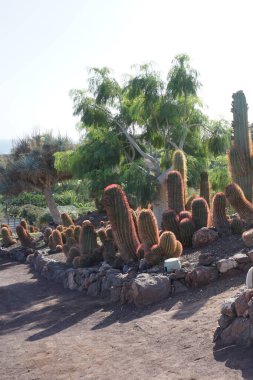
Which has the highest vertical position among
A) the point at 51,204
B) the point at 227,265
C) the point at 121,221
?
the point at 51,204

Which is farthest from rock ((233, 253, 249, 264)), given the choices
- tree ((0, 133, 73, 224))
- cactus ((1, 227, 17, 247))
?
tree ((0, 133, 73, 224))

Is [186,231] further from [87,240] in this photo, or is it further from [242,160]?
[87,240]

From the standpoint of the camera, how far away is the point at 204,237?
10.2m

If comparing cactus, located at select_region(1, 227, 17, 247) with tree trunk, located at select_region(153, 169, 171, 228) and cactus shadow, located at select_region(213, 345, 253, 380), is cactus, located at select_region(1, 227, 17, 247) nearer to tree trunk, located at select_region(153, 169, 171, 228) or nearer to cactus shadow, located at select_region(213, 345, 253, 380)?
tree trunk, located at select_region(153, 169, 171, 228)

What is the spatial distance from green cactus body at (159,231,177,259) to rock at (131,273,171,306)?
1.13 m

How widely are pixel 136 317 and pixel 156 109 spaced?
35.2ft

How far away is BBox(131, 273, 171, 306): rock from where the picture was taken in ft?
27.4

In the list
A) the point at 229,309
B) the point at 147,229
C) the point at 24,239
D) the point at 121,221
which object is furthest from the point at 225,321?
the point at 24,239

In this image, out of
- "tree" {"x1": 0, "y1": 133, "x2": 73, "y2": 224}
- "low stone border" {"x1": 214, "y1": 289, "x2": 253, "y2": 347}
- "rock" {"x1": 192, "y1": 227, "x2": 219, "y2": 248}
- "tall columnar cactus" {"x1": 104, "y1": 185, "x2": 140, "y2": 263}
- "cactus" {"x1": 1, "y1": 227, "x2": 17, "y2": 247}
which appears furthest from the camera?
"tree" {"x1": 0, "y1": 133, "x2": 73, "y2": 224}

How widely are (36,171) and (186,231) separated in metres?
14.0

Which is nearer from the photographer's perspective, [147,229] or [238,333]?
[238,333]

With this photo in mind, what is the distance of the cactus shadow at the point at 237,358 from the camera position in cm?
488

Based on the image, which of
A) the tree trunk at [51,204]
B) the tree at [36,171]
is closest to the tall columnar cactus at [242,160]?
the tree at [36,171]

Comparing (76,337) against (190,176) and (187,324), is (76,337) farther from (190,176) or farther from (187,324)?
(190,176)
